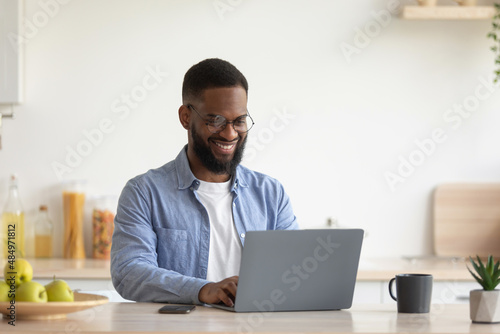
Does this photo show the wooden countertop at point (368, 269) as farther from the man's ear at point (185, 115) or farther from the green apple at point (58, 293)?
the green apple at point (58, 293)

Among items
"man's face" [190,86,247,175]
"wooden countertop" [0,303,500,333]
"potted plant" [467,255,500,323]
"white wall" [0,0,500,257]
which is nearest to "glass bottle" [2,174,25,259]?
"white wall" [0,0,500,257]

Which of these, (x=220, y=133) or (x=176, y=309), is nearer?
(x=176, y=309)

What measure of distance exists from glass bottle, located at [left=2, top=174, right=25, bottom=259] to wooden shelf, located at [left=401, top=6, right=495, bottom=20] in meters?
1.87

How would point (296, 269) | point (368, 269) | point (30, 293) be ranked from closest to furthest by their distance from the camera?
1. point (30, 293)
2. point (296, 269)
3. point (368, 269)

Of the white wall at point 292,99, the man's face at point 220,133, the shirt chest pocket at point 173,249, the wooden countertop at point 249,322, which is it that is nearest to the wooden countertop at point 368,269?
the white wall at point 292,99

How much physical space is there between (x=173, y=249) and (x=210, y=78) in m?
0.49

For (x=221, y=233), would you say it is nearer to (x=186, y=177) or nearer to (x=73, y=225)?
(x=186, y=177)

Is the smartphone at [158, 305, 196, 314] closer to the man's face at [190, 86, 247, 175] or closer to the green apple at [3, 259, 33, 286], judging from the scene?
the green apple at [3, 259, 33, 286]

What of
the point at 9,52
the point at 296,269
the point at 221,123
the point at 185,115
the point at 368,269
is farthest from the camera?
the point at 9,52

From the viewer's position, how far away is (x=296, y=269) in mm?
1659

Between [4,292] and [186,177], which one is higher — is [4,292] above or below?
below

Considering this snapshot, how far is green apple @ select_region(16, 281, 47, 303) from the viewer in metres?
1.51

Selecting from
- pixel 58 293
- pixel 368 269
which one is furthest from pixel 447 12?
pixel 58 293

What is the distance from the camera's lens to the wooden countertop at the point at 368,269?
289cm
